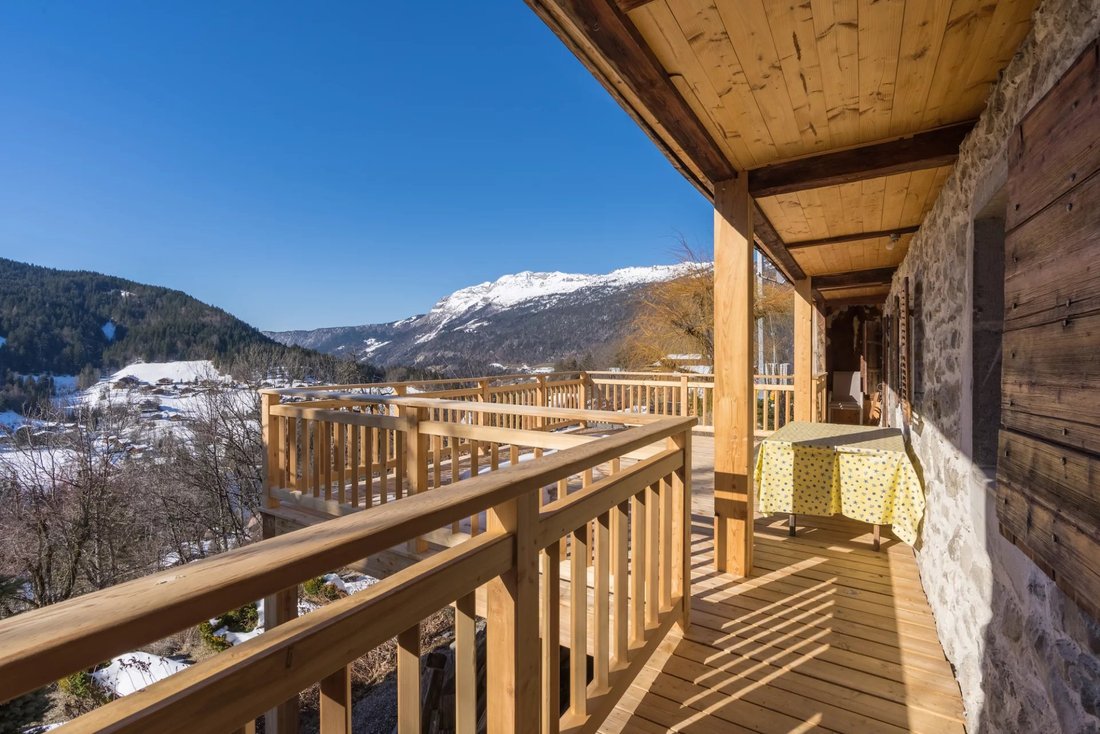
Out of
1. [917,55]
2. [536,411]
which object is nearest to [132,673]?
[536,411]

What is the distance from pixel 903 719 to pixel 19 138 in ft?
164

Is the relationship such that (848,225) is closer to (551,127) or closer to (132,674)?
(132,674)

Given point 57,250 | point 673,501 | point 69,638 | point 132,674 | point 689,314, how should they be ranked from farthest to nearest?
point 57,250 < point 689,314 < point 132,674 < point 673,501 < point 69,638

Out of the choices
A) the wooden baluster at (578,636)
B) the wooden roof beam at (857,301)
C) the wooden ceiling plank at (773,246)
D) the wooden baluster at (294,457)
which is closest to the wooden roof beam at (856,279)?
the wooden ceiling plank at (773,246)

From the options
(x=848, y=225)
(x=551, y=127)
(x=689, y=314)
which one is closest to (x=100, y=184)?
(x=551, y=127)

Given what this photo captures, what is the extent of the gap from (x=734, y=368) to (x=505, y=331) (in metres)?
50.8

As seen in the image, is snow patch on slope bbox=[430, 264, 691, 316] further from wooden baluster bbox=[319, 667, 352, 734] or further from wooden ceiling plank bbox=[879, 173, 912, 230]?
wooden baluster bbox=[319, 667, 352, 734]

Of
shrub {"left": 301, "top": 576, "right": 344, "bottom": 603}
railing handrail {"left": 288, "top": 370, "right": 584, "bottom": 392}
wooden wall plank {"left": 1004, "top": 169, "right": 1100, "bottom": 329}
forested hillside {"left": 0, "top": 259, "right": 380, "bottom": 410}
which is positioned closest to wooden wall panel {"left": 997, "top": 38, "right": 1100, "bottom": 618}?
wooden wall plank {"left": 1004, "top": 169, "right": 1100, "bottom": 329}

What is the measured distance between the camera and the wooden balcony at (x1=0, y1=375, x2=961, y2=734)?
59 centimetres

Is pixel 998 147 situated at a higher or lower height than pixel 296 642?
higher

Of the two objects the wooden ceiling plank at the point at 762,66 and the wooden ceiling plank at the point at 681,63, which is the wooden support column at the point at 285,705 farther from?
the wooden ceiling plank at the point at 762,66

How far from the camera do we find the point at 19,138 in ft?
106

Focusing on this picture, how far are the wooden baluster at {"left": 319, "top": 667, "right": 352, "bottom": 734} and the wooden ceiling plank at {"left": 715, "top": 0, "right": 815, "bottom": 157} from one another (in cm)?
188

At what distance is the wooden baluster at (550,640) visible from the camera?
133 cm
